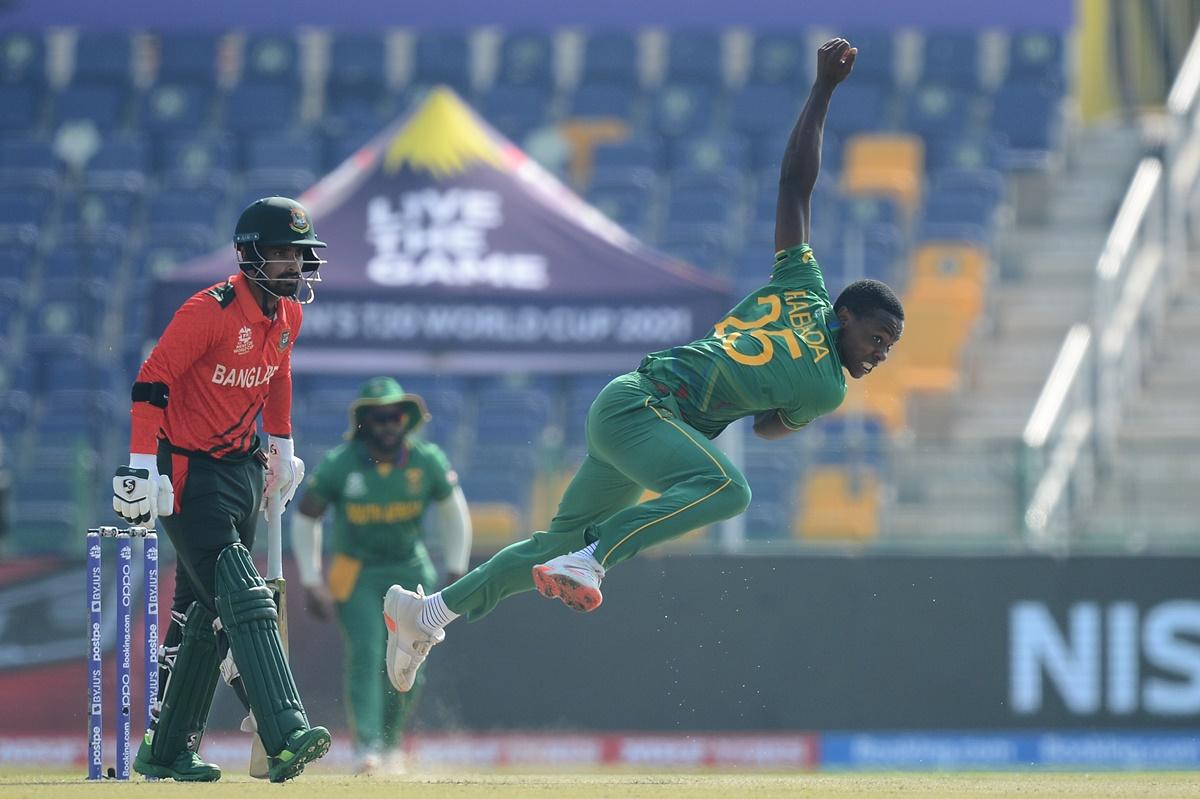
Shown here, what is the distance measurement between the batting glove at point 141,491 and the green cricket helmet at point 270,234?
0.87 metres

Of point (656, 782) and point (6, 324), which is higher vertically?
point (6, 324)

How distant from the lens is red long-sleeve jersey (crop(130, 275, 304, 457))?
7539 mm

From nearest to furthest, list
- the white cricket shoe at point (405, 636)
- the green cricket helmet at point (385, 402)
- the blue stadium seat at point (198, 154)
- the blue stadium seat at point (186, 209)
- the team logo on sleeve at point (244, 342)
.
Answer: the team logo on sleeve at point (244, 342), the white cricket shoe at point (405, 636), the green cricket helmet at point (385, 402), the blue stadium seat at point (186, 209), the blue stadium seat at point (198, 154)

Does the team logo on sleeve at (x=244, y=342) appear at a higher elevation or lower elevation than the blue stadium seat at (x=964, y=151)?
lower

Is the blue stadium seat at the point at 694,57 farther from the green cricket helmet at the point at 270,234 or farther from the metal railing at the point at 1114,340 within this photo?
the green cricket helmet at the point at 270,234

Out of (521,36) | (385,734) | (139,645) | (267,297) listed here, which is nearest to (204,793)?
(267,297)

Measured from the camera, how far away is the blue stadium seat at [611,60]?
2238 cm

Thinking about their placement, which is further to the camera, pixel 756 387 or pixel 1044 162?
pixel 1044 162

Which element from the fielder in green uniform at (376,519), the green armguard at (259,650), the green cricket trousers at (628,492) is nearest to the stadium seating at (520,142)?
the fielder in green uniform at (376,519)

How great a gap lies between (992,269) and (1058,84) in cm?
313

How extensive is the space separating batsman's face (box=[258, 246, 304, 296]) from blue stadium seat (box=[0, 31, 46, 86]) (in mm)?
15547

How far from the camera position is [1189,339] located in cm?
1798

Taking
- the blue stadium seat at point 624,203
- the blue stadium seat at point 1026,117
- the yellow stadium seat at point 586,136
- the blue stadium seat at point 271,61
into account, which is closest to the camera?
the blue stadium seat at point 624,203

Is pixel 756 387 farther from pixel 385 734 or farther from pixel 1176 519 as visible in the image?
pixel 1176 519
